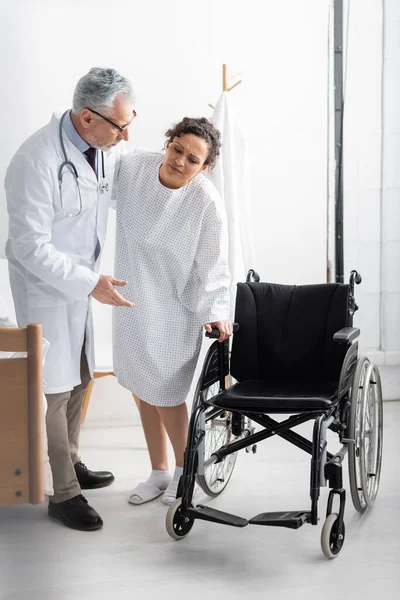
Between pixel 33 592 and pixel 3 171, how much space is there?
7.26 feet

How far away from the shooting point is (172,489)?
8.85 feet

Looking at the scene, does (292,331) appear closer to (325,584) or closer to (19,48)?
(325,584)

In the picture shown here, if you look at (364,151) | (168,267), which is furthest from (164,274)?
(364,151)

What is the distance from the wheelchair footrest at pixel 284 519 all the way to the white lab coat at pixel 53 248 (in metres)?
0.72

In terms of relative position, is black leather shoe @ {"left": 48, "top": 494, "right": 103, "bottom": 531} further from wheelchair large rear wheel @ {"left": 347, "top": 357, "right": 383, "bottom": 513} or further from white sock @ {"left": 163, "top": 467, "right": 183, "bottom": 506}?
wheelchair large rear wheel @ {"left": 347, "top": 357, "right": 383, "bottom": 513}

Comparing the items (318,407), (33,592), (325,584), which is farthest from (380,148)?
(33,592)

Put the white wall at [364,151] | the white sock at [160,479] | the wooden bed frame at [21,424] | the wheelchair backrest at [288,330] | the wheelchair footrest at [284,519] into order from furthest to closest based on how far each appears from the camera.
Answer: the white wall at [364,151], the white sock at [160,479], the wheelchair backrest at [288,330], the wheelchair footrest at [284,519], the wooden bed frame at [21,424]

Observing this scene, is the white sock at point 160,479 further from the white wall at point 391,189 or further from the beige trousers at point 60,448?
the white wall at point 391,189

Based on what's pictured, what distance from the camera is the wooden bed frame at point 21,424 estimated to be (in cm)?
171

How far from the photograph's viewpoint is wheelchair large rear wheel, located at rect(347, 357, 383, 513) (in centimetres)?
235

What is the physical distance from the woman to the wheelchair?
13 centimetres

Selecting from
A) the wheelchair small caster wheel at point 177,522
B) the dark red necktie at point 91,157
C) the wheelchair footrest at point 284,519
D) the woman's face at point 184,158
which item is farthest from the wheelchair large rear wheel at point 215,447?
the dark red necktie at point 91,157

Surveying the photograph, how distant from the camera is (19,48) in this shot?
3.68 m

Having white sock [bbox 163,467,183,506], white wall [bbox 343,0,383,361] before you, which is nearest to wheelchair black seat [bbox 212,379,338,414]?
white sock [bbox 163,467,183,506]
